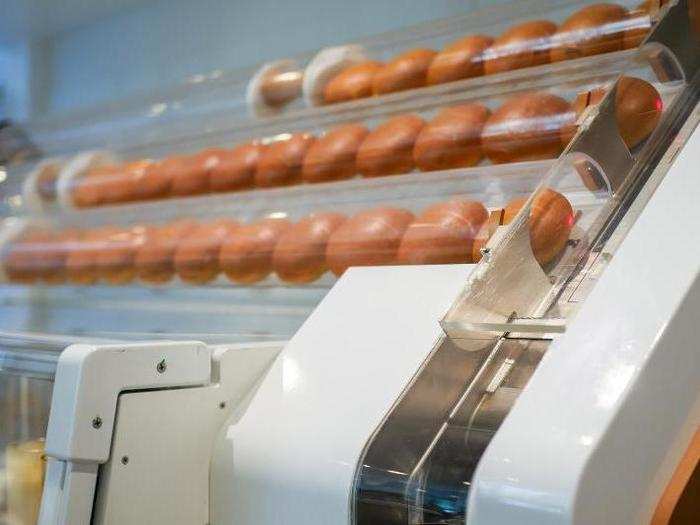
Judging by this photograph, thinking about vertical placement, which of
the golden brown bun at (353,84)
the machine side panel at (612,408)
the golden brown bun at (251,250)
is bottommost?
the machine side panel at (612,408)

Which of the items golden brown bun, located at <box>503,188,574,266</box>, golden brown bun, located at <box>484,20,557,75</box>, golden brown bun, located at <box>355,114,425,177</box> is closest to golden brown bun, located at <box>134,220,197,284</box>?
golden brown bun, located at <box>355,114,425,177</box>

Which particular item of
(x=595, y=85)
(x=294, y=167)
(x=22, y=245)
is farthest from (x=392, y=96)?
(x=22, y=245)

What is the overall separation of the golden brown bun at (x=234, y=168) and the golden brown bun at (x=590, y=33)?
63 cm

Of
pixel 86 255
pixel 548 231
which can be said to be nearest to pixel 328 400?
pixel 548 231

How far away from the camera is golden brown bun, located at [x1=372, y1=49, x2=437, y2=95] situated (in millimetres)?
1488

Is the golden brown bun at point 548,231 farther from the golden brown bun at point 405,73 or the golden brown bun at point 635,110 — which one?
the golden brown bun at point 405,73

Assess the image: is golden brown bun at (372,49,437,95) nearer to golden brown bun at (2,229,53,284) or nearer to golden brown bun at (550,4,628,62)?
golden brown bun at (550,4,628,62)

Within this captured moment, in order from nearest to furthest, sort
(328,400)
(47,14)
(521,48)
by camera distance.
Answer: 1. (328,400)
2. (521,48)
3. (47,14)

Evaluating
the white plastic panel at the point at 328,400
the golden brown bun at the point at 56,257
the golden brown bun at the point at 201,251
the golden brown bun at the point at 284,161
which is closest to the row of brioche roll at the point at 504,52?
the golden brown bun at the point at 284,161

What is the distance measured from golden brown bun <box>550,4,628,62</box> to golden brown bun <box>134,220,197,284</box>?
813 mm

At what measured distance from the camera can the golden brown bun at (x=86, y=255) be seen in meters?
1.93

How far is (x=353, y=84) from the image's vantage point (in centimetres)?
157

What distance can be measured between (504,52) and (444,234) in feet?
1.15

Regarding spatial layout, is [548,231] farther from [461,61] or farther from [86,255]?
[86,255]
